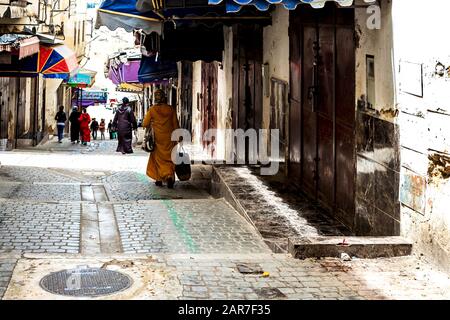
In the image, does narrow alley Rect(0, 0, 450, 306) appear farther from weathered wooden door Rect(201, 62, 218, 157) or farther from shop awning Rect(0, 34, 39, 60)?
shop awning Rect(0, 34, 39, 60)

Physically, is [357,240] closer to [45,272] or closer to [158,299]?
[158,299]

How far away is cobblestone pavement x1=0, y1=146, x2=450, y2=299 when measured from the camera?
4695mm

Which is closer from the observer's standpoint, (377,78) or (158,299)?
(158,299)

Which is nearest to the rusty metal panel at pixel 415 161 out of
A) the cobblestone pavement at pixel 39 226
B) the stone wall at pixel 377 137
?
the stone wall at pixel 377 137

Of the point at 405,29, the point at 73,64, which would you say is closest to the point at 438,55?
the point at 405,29

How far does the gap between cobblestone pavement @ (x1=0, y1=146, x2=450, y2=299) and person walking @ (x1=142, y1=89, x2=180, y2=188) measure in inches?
12.6

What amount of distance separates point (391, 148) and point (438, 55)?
1.08 m

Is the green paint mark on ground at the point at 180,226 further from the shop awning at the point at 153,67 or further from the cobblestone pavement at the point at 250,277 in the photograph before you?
the shop awning at the point at 153,67

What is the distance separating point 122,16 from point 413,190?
5.36 meters

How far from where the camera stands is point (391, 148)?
5.68 m

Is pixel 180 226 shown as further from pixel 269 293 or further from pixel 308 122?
pixel 269 293

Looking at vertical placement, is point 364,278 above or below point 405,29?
below

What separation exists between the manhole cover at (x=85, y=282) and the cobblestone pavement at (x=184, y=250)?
15 centimetres
